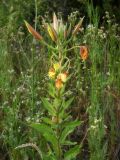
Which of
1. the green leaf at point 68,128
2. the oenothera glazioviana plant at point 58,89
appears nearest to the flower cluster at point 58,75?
the oenothera glazioviana plant at point 58,89

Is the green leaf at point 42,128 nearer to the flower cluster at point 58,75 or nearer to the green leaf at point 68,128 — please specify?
the green leaf at point 68,128

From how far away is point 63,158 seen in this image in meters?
2.55

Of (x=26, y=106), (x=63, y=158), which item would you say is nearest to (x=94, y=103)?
(x=63, y=158)

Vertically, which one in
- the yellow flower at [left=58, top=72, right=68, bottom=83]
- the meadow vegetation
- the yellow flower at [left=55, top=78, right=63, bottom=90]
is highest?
the yellow flower at [left=58, top=72, right=68, bottom=83]

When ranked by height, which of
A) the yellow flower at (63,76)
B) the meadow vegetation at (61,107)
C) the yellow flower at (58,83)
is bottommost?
the meadow vegetation at (61,107)

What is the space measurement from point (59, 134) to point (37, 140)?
494mm

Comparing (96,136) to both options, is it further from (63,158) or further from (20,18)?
(20,18)

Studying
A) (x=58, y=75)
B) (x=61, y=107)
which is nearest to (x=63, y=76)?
(x=58, y=75)

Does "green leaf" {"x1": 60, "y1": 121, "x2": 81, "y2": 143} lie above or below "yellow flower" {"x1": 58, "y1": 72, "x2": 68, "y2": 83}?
below

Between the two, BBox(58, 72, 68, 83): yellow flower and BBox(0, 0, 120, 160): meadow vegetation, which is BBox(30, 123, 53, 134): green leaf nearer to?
BBox(0, 0, 120, 160): meadow vegetation

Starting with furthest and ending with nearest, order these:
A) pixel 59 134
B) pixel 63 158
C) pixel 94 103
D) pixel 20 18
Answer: pixel 20 18, pixel 94 103, pixel 63 158, pixel 59 134

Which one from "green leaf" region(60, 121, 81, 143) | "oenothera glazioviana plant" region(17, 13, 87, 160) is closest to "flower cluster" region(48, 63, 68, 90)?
"oenothera glazioviana plant" region(17, 13, 87, 160)

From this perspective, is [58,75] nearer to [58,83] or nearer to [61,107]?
[58,83]

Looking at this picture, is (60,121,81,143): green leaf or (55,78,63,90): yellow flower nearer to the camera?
(55,78,63,90): yellow flower
